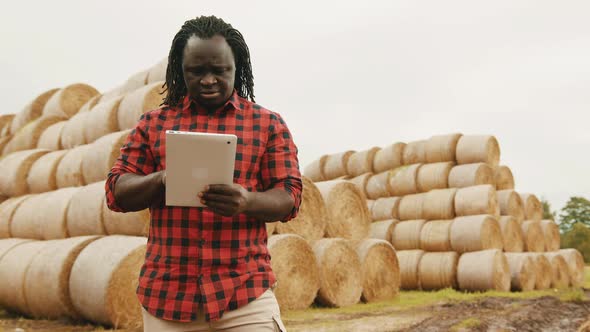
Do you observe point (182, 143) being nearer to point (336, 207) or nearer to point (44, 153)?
point (336, 207)

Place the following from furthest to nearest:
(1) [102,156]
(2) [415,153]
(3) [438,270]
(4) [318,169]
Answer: (4) [318,169] → (2) [415,153] → (3) [438,270] → (1) [102,156]

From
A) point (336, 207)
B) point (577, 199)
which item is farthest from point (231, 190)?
point (577, 199)

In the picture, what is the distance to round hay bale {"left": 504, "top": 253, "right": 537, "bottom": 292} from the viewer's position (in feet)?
34.2

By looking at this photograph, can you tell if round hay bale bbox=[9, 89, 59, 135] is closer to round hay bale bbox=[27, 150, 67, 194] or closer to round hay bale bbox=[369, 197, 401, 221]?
round hay bale bbox=[27, 150, 67, 194]

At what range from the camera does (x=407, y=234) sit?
11102mm

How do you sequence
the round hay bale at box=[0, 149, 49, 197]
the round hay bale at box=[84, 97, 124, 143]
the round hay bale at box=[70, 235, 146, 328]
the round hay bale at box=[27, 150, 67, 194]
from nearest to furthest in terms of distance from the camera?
the round hay bale at box=[70, 235, 146, 328], the round hay bale at box=[84, 97, 124, 143], the round hay bale at box=[27, 150, 67, 194], the round hay bale at box=[0, 149, 49, 197]

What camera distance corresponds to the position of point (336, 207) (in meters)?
8.34

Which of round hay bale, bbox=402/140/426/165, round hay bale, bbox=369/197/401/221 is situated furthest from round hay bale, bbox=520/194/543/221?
round hay bale, bbox=369/197/401/221

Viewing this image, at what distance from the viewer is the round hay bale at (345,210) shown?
325 inches

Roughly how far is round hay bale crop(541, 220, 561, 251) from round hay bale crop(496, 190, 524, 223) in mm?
1100

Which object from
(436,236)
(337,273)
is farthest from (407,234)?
(337,273)

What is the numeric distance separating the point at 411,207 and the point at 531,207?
331 centimetres

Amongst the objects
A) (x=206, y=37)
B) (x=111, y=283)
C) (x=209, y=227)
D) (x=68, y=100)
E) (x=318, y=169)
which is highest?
(x=68, y=100)

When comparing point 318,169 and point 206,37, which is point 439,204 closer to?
point 318,169
